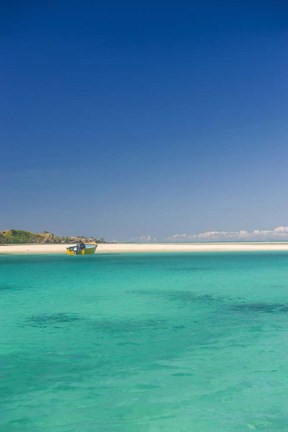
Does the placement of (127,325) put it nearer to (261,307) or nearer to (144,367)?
(144,367)

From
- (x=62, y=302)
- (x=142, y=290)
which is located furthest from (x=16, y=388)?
(x=142, y=290)

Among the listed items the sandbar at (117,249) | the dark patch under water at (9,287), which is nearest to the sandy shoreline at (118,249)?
the sandbar at (117,249)

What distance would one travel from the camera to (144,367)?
9773 mm

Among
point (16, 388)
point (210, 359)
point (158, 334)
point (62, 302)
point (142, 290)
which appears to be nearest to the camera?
point (16, 388)

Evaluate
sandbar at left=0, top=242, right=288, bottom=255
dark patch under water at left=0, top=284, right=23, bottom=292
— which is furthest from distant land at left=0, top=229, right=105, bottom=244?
dark patch under water at left=0, top=284, right=23, bottom=292

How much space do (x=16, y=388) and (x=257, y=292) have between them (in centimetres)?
1870

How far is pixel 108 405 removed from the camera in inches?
297

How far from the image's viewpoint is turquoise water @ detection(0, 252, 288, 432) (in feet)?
23.1

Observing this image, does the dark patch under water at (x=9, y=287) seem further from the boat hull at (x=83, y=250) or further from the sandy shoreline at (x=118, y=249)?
the sandy shoreline at (x=118, y=249)

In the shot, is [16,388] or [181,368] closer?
[16,388]

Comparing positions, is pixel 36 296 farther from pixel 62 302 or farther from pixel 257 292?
pixel 257 292

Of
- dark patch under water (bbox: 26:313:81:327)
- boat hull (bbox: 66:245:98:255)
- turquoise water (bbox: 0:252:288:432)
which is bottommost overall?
dark patch under water (bbox: 26:313:81:327)

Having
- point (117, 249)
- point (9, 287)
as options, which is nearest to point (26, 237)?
point (117, 249)

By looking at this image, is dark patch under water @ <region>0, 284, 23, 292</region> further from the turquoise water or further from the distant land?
the distant land
